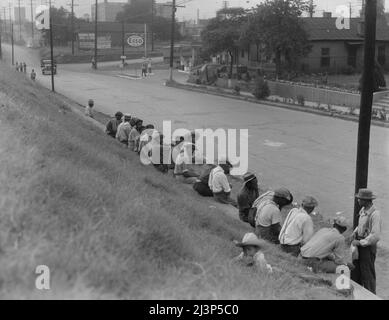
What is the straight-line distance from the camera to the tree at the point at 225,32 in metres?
45.2

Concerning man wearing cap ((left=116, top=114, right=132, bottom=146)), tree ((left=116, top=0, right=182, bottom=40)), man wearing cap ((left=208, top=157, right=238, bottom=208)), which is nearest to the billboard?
tree ((left=116, top=0, right=182, bottom=40))

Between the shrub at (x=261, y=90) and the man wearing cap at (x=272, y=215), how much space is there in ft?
86.1

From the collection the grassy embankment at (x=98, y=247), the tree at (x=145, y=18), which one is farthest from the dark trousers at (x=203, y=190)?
the tree at (x=145, y=18)

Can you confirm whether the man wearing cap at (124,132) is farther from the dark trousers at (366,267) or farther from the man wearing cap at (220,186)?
the dark trousers at (366,267)

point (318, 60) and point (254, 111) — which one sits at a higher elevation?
point (318, 60)

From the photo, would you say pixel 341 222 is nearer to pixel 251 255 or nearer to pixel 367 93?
pixel 251 255

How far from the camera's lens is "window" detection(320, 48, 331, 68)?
43.1 metres

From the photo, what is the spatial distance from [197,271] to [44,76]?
55.0m

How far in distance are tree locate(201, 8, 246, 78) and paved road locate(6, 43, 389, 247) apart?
643 cm
